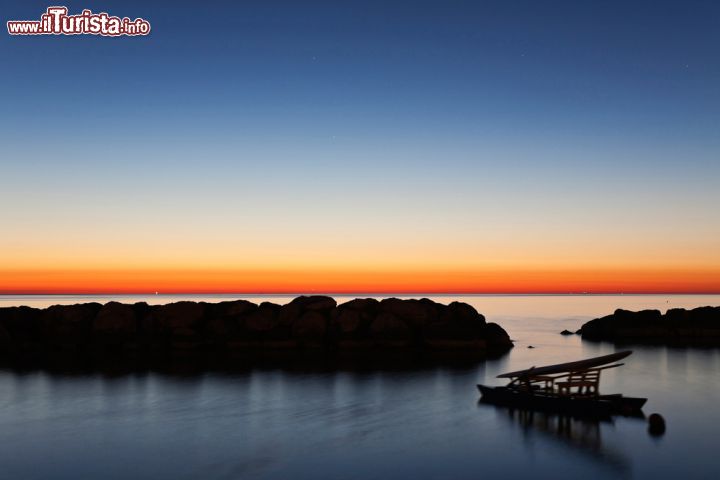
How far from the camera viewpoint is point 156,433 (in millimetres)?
27500

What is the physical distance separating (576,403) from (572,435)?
3167 mm

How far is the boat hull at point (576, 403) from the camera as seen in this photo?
2895cm

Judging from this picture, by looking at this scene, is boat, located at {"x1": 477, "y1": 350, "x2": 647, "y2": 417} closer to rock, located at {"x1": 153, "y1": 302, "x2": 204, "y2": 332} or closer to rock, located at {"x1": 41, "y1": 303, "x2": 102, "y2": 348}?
rock, located at {"x1": 153, "y1": 302, "x2": 204, "y2": 332}

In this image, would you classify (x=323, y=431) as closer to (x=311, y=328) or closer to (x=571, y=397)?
(x=571, y=397)

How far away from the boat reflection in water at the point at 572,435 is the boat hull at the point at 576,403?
0.29 m

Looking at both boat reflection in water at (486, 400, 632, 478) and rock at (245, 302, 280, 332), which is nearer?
boat reflection in water at (486, 400, 632, 478)

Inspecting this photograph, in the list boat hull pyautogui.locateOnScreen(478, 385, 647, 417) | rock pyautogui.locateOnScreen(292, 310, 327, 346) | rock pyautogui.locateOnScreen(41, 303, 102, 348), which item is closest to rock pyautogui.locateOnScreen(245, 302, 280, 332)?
rock pyautogui.locateOnScreen(292, 310, 327, 346)

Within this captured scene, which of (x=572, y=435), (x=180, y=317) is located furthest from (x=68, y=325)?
(x=572, y=435)

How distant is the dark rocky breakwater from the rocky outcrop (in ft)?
83.1

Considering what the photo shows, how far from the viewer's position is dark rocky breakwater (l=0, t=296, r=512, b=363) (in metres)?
58.4

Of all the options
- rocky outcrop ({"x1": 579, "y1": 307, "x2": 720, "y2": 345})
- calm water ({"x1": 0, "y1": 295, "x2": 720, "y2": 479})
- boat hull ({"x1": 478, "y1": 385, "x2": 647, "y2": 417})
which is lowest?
calm water ({"x1": 0, "y1": 295, "x2": 720, "y2": 479})

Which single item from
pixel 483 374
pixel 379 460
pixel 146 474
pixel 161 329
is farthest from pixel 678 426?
pixel 161 329

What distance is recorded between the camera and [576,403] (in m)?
29.2

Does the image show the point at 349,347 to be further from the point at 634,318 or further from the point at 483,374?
the point at 634,318
